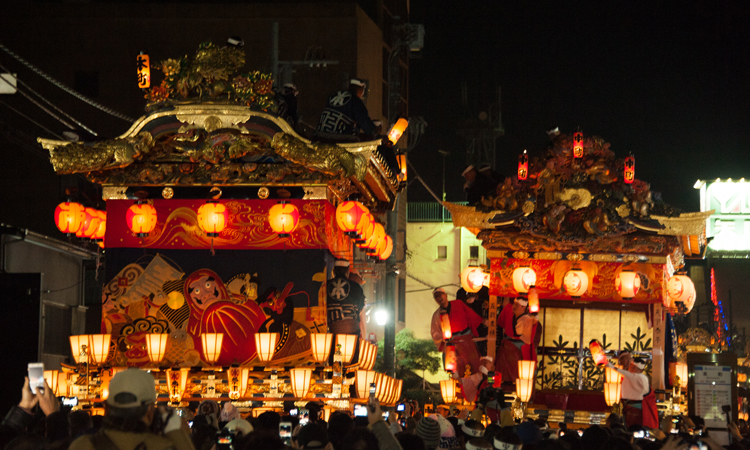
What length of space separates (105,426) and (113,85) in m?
31.2

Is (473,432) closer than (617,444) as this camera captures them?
No

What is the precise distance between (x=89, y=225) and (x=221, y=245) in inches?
92.9

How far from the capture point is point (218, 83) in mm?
13586

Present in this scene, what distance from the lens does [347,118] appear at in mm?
14328

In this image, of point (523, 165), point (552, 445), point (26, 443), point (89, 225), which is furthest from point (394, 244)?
point (26, 443)

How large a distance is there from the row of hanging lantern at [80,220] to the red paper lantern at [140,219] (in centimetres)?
95

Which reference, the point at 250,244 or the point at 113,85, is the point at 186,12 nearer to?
the point at 113,85

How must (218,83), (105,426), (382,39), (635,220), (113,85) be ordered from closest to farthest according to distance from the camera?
(105,426)
(218,83)
(635,220)
(113,85)
(382,39)

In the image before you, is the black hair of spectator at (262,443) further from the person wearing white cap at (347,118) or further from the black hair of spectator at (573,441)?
the person wearing white cap at (347,118)

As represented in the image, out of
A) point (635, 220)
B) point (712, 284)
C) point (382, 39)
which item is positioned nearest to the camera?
point (635, 220)

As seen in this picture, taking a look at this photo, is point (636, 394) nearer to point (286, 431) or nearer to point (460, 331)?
point (460, 331)

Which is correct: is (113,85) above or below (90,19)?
below

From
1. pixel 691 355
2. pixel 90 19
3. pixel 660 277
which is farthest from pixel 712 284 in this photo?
pixel 90 19

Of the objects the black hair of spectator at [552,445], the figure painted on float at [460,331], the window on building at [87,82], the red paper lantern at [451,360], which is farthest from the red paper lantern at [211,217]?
the window on building at [87,82]
